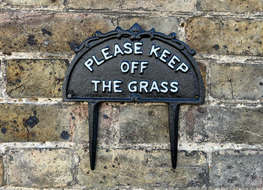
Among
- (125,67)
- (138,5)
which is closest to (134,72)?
(125,67)

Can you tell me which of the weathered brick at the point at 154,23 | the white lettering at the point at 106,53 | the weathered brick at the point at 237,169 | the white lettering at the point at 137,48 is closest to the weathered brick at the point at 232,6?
the weathered brick at the point at 154,23

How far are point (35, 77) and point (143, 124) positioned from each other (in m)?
0.43

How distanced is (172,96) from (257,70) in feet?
1.09

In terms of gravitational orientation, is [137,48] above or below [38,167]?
above

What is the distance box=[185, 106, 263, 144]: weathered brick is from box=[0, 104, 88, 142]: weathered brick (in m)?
0.39

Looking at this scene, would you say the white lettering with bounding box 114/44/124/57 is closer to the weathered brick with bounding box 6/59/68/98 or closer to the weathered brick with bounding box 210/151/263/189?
the weathered brick with bounding box 6/59/68/98

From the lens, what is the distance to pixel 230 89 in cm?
101

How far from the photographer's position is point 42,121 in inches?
39.9

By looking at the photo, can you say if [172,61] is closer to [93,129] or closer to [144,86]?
[144,86]

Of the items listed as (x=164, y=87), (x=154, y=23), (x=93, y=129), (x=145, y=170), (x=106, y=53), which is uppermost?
(x=154, y=23)

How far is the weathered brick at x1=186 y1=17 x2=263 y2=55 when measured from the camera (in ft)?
3.29

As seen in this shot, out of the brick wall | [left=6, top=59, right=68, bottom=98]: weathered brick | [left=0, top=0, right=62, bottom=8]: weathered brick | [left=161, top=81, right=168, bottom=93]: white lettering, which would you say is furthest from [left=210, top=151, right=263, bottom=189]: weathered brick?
[left=0, top=0, right=62, bottom=8]: weathered brick

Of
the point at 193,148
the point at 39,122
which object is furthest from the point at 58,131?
the point at 193,148

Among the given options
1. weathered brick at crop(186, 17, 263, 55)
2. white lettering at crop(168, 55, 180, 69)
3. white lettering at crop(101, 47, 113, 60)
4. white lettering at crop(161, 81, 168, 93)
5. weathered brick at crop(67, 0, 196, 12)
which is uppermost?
weathered brick at crop(67, 0, 196, 12)
